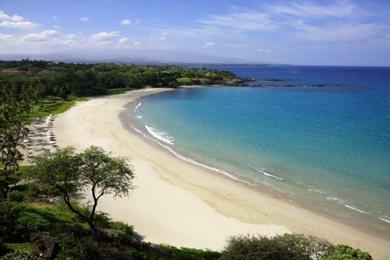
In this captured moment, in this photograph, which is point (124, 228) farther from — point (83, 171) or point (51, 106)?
point (51, 106)

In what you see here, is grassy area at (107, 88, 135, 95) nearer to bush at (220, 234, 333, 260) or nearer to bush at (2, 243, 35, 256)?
bush at (2, 243, 35, 256)

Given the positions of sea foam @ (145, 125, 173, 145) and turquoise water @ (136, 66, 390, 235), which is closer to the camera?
turquoise water @ (136, 66, 390, 235)

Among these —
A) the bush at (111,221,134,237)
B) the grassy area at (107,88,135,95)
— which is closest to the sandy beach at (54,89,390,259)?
the bush at (111,221,134,237)

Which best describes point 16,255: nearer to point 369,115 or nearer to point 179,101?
point 369,115

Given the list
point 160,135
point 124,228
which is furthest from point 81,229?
point 160,135

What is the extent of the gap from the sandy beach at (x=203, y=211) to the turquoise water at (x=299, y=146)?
238 cm

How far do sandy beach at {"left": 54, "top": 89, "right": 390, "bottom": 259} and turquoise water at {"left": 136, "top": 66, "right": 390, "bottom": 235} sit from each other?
238 cm

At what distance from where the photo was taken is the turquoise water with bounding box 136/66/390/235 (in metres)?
32.0

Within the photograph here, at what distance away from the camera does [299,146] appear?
159 feet

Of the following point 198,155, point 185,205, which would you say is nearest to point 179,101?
point 198,155

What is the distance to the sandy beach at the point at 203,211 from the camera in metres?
24.6

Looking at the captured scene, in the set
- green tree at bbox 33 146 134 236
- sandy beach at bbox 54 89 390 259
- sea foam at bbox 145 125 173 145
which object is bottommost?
sandy beach at bbox 54 89 390 259

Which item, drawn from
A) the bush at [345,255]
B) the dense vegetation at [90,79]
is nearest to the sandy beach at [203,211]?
the bush at [345,255]

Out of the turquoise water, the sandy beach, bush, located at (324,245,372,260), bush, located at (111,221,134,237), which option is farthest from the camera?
the turquoise water
